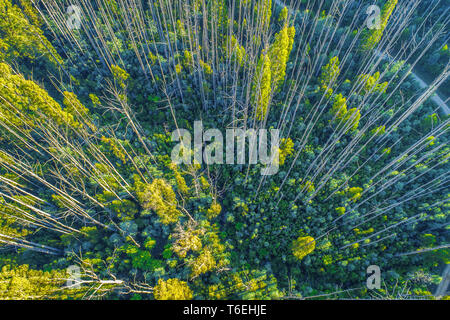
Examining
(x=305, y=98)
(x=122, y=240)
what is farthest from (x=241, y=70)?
(x=122, y=240)

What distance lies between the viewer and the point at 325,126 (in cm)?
2419

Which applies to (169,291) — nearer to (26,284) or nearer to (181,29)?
(26,284)

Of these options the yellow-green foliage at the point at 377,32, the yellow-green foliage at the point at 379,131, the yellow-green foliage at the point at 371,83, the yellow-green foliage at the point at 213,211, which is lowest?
the yellow-green foliage at the point at 213,211

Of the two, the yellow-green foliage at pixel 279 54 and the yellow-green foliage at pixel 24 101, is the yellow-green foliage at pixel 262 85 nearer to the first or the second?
the yellow-green foliage at pixel 279 54

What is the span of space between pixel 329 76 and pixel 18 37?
A: 1591 inches

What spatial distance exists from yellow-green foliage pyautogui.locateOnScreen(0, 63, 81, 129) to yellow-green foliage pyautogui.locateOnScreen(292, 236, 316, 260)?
25097mm

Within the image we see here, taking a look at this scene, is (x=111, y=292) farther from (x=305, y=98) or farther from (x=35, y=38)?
(x=35, y=38)

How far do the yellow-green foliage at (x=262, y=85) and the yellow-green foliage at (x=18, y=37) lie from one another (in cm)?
2737

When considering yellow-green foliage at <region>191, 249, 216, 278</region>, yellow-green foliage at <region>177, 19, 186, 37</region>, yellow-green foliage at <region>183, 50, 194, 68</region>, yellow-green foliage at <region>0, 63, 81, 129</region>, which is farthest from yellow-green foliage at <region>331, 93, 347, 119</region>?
yellow-green foliage at <region>0, 63, 81, 129</region>

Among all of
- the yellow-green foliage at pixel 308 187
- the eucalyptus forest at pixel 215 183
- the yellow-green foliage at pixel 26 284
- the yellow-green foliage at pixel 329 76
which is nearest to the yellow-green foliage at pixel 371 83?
the eucalyptus forest at pixel 215 183

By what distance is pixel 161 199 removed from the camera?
17.3 meters

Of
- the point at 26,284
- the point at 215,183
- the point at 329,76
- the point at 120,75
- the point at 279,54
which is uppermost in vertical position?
the point at 120,75

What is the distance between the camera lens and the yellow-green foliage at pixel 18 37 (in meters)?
24.6

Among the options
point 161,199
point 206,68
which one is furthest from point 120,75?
point 161,199
